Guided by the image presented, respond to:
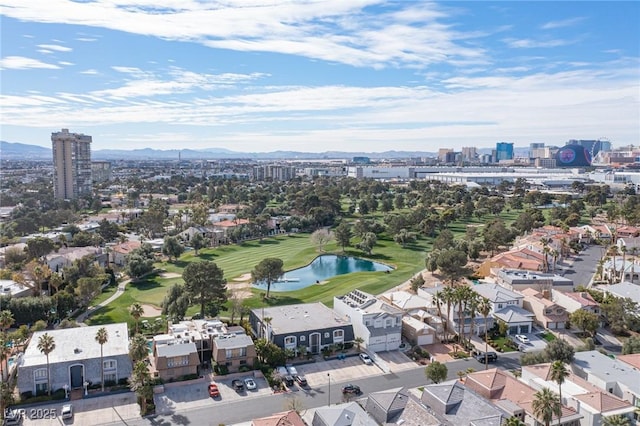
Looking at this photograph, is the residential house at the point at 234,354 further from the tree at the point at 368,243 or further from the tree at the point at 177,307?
the tree at the point at 368,243

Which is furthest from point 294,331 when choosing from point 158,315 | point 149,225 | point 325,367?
point 149,225

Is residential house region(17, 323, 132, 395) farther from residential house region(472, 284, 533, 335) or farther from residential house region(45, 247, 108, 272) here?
residential house region(472, 284, 533, 335)

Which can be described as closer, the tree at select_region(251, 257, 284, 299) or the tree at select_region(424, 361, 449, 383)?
the tree at select_region(424, 361, 449, 383)

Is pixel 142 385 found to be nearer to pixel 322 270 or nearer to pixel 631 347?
pixel 631 347

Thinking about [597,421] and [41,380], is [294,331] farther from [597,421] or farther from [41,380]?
[597,421]

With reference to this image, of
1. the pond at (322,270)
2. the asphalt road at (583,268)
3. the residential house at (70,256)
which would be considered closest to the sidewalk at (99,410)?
the pond at (322,270)

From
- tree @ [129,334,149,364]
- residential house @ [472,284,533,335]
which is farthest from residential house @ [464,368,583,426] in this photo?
tree @ [129,334,149,364]
